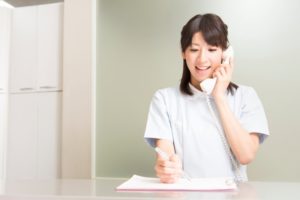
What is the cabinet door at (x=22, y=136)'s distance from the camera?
7.85 feet

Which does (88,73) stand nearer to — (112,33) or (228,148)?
(112,33)

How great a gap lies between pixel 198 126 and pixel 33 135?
1.55 m

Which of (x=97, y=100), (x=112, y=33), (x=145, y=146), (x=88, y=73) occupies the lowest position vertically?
(x=145, y=146)

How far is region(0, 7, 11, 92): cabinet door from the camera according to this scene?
2.45 meters

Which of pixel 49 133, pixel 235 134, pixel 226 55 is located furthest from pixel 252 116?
pixel 49 133

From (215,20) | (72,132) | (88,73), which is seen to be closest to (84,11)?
(88,73)

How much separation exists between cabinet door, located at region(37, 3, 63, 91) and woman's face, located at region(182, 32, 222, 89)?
1340 mm

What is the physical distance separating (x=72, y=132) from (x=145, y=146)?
546 mm

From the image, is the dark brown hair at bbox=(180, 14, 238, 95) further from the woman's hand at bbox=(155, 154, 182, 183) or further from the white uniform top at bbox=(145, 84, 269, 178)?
the woman's hand at bbox=(155, 154, 182, 183)

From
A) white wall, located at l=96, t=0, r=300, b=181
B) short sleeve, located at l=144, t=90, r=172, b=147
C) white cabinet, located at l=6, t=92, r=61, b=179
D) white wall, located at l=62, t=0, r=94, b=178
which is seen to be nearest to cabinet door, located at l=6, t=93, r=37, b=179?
white cabinet, located at l=6, t=92, r=61, b=179

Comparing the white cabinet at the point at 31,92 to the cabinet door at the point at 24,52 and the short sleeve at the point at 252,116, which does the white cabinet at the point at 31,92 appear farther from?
the short sleeve at the point at 252,116

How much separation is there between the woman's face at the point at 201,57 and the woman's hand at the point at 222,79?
0.03m

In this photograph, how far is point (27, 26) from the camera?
247 cm

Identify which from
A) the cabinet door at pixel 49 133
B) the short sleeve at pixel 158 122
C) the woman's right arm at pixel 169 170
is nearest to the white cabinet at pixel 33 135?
the cabinet door at pixel 49 133
